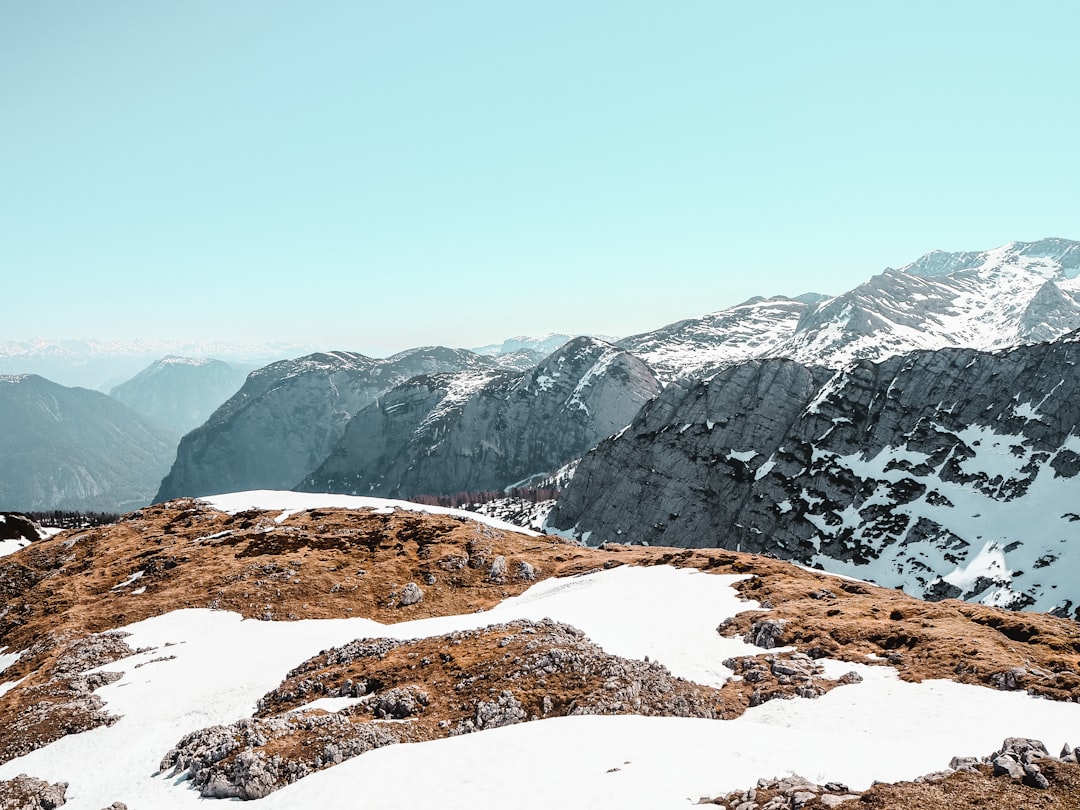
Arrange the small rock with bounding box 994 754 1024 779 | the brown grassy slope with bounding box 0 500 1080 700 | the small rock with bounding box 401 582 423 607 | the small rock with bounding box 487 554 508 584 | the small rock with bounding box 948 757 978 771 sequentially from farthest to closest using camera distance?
1. the small rock with bounding box 487 554 508 584
2. the small rock with bounding box 401 582 423 607
3. the brown grassy slope with bounding box 0 500 1080 700
4. the small rock with bounding box 948 757 978 771
5. the small rock with bounding box 994 754 1024 779

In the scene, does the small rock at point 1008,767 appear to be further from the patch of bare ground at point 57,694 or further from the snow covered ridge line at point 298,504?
the snow covered ridge line at point 298,504

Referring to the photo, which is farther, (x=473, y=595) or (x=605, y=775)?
(x=473, y=595)

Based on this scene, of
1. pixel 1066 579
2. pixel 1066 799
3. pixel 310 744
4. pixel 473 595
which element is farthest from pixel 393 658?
pixel 1066 579

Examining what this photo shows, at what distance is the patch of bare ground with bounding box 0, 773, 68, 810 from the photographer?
28.5 meters

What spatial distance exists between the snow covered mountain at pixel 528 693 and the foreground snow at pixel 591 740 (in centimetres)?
17

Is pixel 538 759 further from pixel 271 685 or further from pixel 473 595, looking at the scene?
pixel 473 595

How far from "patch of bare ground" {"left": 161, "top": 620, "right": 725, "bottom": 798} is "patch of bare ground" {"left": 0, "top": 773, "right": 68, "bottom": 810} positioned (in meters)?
4.47

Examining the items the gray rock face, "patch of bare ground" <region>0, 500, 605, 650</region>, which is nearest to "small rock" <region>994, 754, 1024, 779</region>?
"patch of bare ground" <region>0, 500, 605, 650</region>

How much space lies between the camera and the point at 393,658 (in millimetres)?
39969

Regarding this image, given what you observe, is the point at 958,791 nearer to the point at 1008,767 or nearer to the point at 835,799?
the point at 1008,767

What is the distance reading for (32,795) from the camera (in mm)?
29125

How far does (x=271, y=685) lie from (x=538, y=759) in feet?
74.8

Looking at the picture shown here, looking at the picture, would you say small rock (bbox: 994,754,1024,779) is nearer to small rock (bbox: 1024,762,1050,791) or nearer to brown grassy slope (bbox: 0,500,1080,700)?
small rock (bbox: 1024,762,1050,791)

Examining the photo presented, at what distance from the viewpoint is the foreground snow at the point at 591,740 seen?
2273 cm
